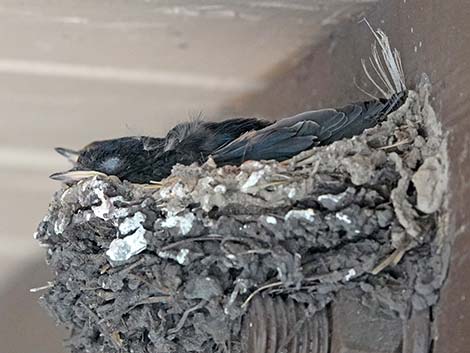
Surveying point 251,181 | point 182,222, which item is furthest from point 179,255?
point 251,181

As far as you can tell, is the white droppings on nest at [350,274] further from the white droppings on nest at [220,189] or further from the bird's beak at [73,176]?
the bird's beak at [73,176]

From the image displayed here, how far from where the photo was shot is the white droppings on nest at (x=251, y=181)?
1.97 meters

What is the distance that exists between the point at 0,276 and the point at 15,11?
963 mm

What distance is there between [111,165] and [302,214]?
62cm

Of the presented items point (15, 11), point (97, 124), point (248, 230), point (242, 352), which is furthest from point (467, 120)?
point (97, 124)

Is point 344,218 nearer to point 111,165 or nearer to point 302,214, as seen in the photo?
point 302,214

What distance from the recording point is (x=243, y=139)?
215 centimetres

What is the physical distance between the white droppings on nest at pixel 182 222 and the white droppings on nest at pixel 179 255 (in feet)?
0.12

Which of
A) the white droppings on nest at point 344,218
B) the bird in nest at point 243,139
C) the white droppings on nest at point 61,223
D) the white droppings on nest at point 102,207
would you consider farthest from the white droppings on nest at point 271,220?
the white droppings on nest at point 61,223

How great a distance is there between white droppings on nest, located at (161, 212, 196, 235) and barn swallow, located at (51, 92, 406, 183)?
215 millimetres

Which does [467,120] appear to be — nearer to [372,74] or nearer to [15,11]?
[372,74]

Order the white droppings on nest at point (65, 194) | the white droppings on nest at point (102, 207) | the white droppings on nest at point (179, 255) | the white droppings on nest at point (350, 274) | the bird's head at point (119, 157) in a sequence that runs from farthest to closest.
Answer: the bird's head at point (119, 157) < the white droppings on nest at point (65, 194) < the white droppings on nest at point (102, 207) < the white droppings on nest at point (179, 255) < the white droppings on nest at point (350, 274)

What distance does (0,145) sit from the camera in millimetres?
2934

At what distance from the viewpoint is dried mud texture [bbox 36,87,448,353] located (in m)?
1.84
